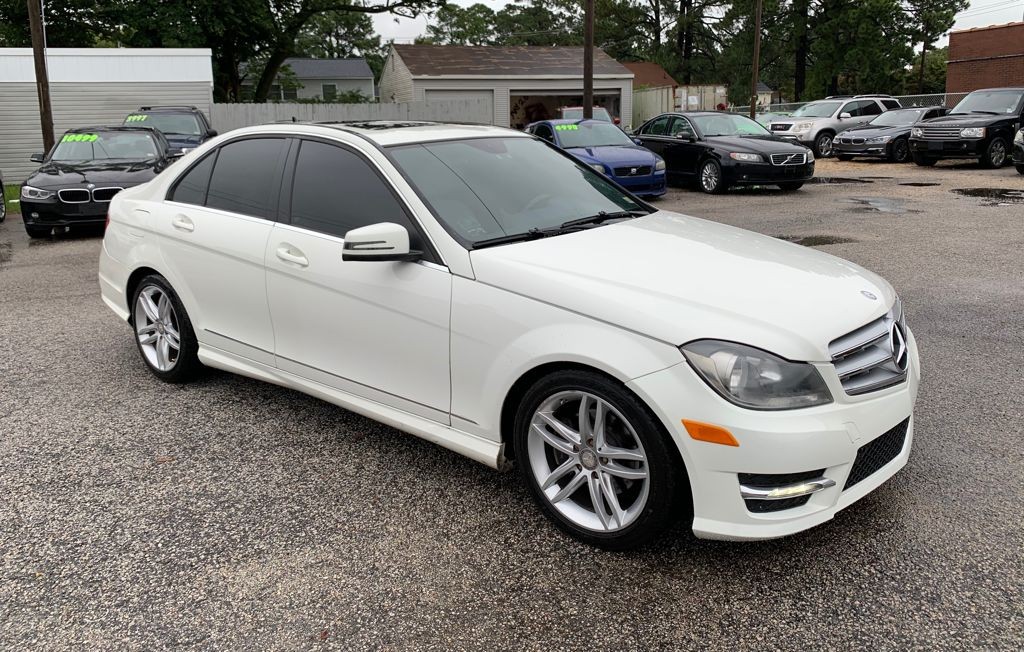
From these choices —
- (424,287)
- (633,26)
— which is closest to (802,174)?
(424,287)

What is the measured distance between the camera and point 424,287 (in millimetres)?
3508

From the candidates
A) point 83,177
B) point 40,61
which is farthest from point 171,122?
point 83,177

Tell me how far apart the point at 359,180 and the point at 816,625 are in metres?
2.72

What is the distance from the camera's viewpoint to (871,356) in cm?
310

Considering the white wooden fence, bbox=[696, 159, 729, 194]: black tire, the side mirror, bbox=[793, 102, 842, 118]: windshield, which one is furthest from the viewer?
the white wooden fence

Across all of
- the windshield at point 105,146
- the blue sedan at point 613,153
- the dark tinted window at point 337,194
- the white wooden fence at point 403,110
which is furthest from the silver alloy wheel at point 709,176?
the white wooden fence at point 403,110

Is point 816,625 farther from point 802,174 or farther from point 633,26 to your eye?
point 633,26

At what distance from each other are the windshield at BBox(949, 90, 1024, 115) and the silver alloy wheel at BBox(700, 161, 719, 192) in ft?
24.8

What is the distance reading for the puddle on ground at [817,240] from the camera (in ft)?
32.5

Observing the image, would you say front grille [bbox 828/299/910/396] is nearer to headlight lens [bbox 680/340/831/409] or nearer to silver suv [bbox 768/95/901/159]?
headlight lens [bbox 680/340/831/409]

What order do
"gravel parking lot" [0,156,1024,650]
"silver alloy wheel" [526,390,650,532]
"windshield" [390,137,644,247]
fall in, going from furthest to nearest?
"windshield" [390,137,644,247]
"silver alloy wheel" [526,390,650,532]
"gravel parking lot" [0,156,1024,650]

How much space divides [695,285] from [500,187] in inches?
50.9

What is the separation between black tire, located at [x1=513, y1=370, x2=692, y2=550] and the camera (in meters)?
2.89

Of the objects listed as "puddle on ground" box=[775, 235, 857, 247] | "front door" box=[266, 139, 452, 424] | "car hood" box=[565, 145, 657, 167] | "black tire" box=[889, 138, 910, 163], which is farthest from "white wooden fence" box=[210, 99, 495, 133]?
"front door" box=[266, 139, 452, 424]
